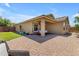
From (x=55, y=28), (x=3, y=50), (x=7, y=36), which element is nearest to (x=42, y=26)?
(x=55, y=28)

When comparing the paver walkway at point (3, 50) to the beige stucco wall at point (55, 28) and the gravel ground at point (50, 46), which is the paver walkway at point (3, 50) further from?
the beige stucco wall at point (55, 28)

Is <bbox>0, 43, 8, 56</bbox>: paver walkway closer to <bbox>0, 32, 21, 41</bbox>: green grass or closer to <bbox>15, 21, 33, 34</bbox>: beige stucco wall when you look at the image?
<bbox>0, 32, 21, 41</bbox>: green grass

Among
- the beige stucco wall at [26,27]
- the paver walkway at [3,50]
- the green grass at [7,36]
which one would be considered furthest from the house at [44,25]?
the paver walkway at [3,50]

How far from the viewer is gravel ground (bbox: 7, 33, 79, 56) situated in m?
4.11

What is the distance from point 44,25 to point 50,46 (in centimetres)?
37

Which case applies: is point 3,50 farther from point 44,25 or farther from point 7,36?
point 44,25

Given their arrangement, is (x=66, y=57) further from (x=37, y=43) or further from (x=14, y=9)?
(x=14, y=9)

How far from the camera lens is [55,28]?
424cm

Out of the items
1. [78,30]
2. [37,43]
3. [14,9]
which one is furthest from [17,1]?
[78,30]

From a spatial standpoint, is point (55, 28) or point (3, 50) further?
point (55, 28)

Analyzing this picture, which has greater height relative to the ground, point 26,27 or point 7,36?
point 26,27

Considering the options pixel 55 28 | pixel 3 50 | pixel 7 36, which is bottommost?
pixel 3 50

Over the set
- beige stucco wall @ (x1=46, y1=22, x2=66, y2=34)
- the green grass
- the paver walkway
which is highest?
beige stucco wall @ (x1=46, y1=22, x2=66, y2=34)

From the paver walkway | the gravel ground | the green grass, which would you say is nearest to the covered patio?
the gravel ground
